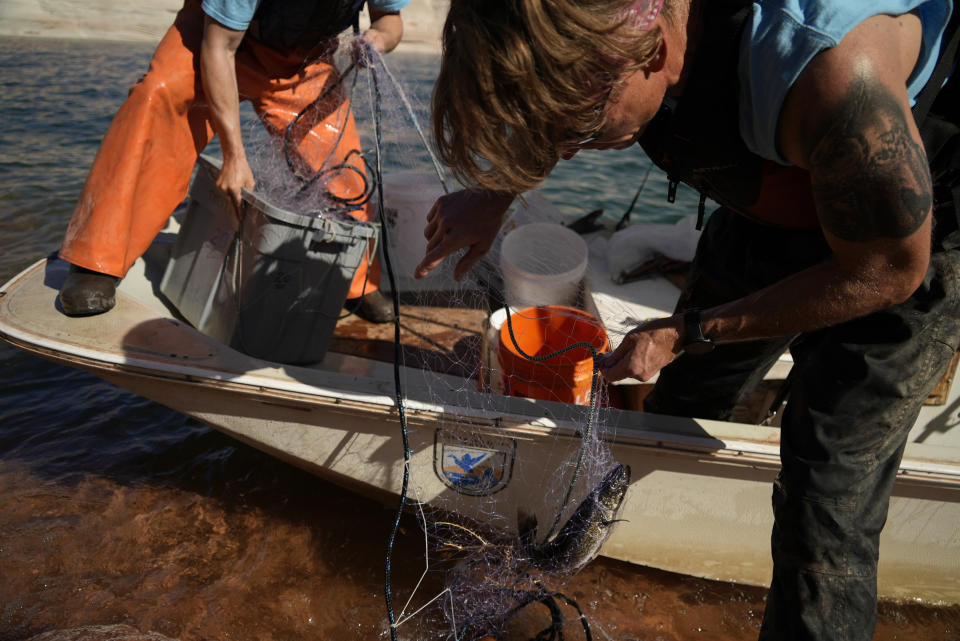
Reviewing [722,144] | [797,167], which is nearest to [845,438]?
[797,167]

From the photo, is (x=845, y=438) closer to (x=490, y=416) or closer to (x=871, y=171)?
(x=871, y=171)

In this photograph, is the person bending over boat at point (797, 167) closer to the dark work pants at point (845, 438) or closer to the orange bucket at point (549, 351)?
the dark work pants at point (845, 438)

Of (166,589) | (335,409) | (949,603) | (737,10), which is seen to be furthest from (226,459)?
(949,603)

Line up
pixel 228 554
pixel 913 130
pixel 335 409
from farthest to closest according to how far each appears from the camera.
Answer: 1. pixel 228 554
2. pixel 335 409
3. pixel 913 130

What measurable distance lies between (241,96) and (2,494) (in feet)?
6.83

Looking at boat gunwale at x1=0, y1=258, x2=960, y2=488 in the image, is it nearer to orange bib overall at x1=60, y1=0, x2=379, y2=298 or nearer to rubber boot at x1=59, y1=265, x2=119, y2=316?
rubber boot at x1=59, y1=265, x2=119, y2=316

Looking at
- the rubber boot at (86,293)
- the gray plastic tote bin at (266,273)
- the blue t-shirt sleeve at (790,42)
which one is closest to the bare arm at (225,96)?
the gray plastic tote bin at (266,273)

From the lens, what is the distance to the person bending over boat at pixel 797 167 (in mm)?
1040

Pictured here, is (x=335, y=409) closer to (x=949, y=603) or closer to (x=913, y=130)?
(x=913, y=130)

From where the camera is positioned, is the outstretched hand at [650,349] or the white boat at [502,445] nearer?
the outstretched hand at [650,349]

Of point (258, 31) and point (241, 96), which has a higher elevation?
point (258, 31)

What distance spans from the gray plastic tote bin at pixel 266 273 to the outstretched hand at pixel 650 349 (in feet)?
4.21

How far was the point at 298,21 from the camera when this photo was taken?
264 cm

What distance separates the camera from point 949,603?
8.21ft
